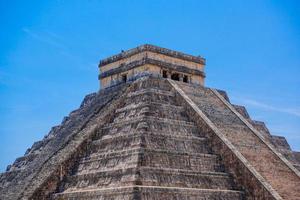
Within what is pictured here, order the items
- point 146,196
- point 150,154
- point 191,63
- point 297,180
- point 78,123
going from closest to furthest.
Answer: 1. point 146,196
2. point 150,154
3. point 297,180
4. point 78,123
5. point 191,63

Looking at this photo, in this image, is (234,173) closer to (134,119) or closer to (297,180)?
(297,180)

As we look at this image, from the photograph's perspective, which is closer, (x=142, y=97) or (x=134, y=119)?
(x=134, y=119)

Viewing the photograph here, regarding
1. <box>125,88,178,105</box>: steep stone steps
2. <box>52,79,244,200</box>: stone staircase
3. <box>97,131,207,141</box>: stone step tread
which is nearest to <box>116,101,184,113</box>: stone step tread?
<box>52,79,244,200</box>: stone staircase

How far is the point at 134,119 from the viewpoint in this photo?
21484mm

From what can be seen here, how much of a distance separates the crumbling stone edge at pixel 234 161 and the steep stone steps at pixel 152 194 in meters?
0.56

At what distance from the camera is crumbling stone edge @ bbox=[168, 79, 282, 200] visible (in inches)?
749

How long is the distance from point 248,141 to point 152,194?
6.31m

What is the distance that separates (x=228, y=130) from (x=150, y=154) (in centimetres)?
476

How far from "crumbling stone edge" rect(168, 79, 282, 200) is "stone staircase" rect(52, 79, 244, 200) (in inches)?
9.7

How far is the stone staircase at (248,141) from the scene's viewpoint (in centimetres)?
2001

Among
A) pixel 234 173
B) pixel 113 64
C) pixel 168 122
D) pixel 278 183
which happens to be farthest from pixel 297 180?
pixel 113 64

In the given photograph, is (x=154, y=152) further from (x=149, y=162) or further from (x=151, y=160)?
(x=149, y=162)

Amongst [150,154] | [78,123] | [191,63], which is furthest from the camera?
[191,63]

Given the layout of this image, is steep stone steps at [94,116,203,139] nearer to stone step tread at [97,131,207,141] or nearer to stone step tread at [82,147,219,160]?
stone step tread at [97,131,207,141]
